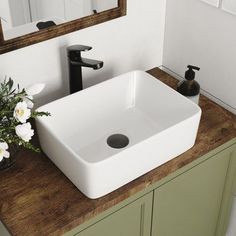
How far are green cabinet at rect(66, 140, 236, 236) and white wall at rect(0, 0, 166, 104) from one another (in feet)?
1.54

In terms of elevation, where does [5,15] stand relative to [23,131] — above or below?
above

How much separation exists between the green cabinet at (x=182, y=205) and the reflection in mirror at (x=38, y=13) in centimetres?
57

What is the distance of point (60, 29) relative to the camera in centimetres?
151

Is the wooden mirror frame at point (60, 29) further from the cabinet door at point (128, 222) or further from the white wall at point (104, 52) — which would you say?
the cabinet door at point (128, 222)

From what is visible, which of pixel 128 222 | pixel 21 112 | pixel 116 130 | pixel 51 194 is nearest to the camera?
pixel 21 112

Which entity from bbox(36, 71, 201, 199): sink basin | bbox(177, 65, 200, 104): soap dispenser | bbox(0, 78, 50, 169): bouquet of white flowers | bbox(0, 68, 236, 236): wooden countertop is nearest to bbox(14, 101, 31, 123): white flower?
bbox(0, 78, 50, 169): bouquet of white flowers

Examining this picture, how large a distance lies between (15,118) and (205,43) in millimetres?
733

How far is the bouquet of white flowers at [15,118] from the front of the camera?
1269 mm

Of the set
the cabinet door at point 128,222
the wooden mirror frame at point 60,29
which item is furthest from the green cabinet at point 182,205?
the wooden mirror frame at point 60,29

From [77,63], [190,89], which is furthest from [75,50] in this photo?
[190,89]

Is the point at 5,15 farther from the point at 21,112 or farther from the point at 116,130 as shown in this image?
the point at 116,130

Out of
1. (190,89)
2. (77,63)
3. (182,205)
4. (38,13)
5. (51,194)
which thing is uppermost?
(38,13)

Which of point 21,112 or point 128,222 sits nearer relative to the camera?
point 21,112

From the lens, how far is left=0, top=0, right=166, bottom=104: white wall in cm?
153
